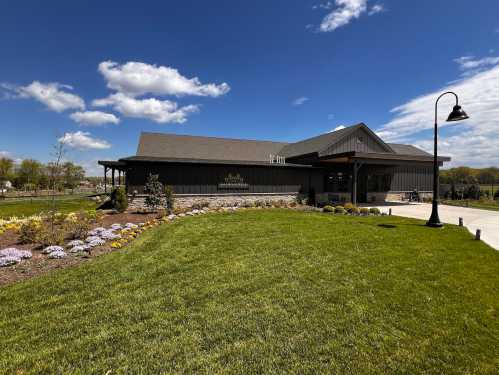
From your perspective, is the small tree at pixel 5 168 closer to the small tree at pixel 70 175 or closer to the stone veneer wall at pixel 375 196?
the small tree at pixel 70 175

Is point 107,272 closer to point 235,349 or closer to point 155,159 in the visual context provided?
point 235,349

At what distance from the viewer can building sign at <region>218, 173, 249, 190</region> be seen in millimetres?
16281

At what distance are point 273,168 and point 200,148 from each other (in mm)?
6241

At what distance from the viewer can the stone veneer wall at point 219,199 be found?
14.1 m

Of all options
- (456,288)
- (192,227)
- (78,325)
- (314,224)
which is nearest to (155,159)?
(192,227)

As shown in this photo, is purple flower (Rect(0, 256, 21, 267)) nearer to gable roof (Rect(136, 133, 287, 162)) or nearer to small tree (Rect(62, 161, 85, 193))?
small tree (Rect(62, 161, 85, 193))

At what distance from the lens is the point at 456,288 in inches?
160

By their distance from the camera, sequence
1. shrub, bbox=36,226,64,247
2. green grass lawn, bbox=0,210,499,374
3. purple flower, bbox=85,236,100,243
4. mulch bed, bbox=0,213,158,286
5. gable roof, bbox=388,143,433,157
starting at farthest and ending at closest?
gable roof, bbox=388,143,433,157 → purple flower, bbox=85,236,100,243 → shrub, bbox=36,226,64,247 → mulch bed, bbox=0,213,158,286 → green grass lawn, bbox=0,210,499,374

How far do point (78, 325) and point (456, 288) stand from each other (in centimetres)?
607

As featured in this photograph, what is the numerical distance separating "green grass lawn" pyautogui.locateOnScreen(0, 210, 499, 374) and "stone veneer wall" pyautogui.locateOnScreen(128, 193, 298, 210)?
889cm

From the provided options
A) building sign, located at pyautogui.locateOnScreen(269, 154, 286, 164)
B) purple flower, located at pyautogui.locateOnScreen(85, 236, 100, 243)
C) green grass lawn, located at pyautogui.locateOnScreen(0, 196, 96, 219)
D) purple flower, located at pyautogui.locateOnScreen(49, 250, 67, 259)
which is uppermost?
building sign, located at pyautogui.locateOnScreen(269, 154, 286, 164)

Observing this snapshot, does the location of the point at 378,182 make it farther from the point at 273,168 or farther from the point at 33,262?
the point at 33,262

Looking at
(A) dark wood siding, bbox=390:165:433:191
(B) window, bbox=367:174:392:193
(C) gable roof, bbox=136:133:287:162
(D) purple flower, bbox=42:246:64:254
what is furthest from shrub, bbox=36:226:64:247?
(A) dark wood siding, bbox=390:165:433:191

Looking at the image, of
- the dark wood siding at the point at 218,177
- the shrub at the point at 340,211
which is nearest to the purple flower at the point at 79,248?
the dark wood siding at the point at 218,177
